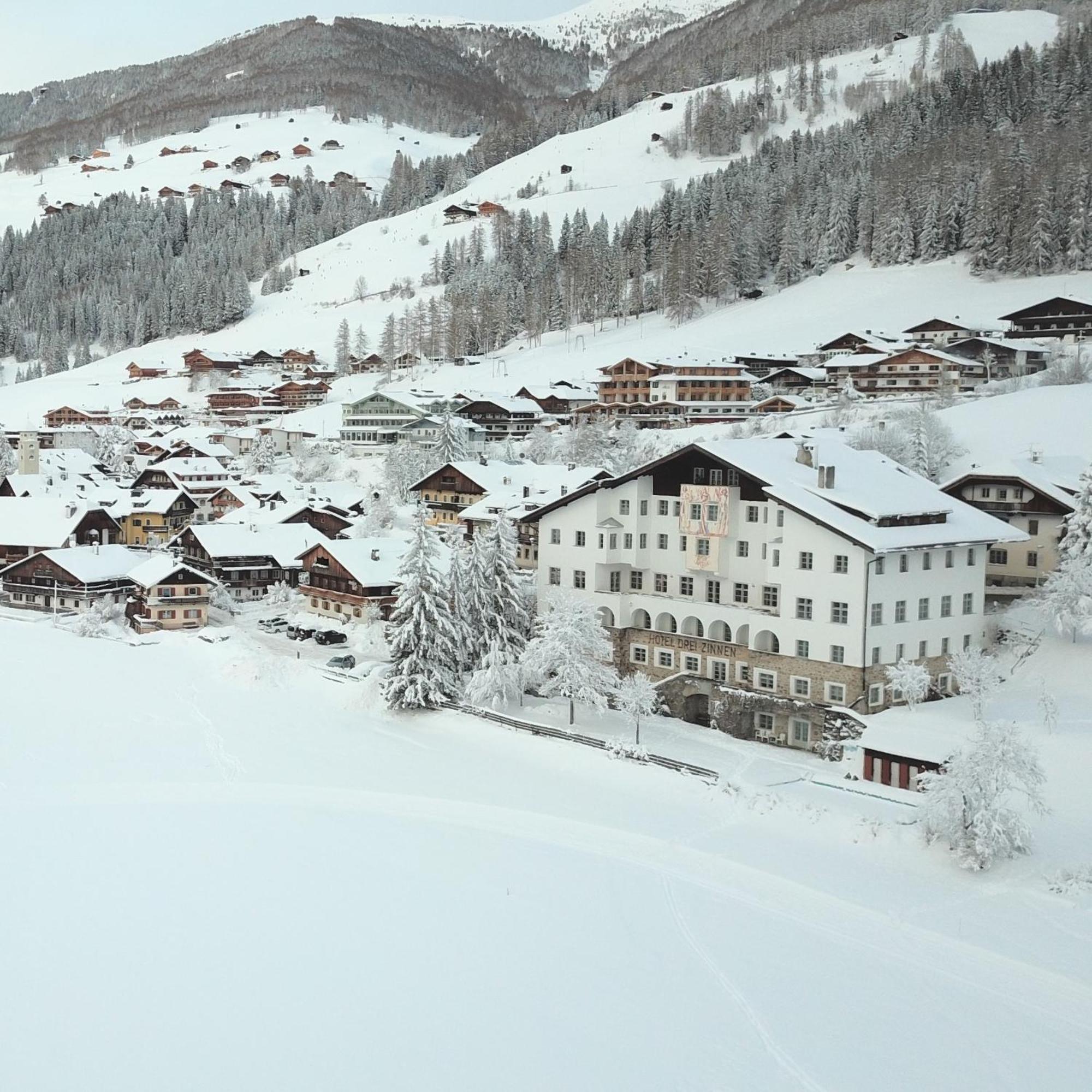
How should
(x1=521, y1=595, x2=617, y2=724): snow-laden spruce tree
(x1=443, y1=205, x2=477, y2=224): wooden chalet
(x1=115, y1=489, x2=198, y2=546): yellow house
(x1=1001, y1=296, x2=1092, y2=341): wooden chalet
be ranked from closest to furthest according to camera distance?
1. (x1=521, y1=595, x2=617, y2=724): snow-laden spruce tree
2. (x1=115, y1=489, x2=198, y2=546): yellow house
3. (x1=1001, y1=296, x2=1092, y2=341): wooden chalet
4. (x1=443, y1=205, x2=477, y2=224): wooden chalet

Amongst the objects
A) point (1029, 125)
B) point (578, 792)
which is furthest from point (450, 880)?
point (1029, 125)

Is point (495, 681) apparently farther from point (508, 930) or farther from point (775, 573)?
point (508, 930)

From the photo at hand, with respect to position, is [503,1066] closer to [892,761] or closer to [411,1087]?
[411,1087]

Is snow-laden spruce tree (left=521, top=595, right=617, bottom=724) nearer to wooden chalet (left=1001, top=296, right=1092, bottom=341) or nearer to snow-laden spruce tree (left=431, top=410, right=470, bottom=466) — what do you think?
snow-laden spruce tree (left=431, top=410, right=470, bottom=466)

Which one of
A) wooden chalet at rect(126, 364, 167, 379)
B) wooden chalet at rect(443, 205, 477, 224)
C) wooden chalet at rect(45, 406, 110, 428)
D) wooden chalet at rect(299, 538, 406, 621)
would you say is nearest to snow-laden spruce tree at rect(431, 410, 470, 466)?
wooden chalet at rect(299, 538, 406, 621)

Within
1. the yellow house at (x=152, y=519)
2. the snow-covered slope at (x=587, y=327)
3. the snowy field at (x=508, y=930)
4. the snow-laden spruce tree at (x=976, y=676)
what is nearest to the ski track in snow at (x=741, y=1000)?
the snowy field at (x=508, y=930)

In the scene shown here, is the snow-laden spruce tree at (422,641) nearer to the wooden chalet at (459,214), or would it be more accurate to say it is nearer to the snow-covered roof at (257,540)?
the snow-covered roof at (257,540)
